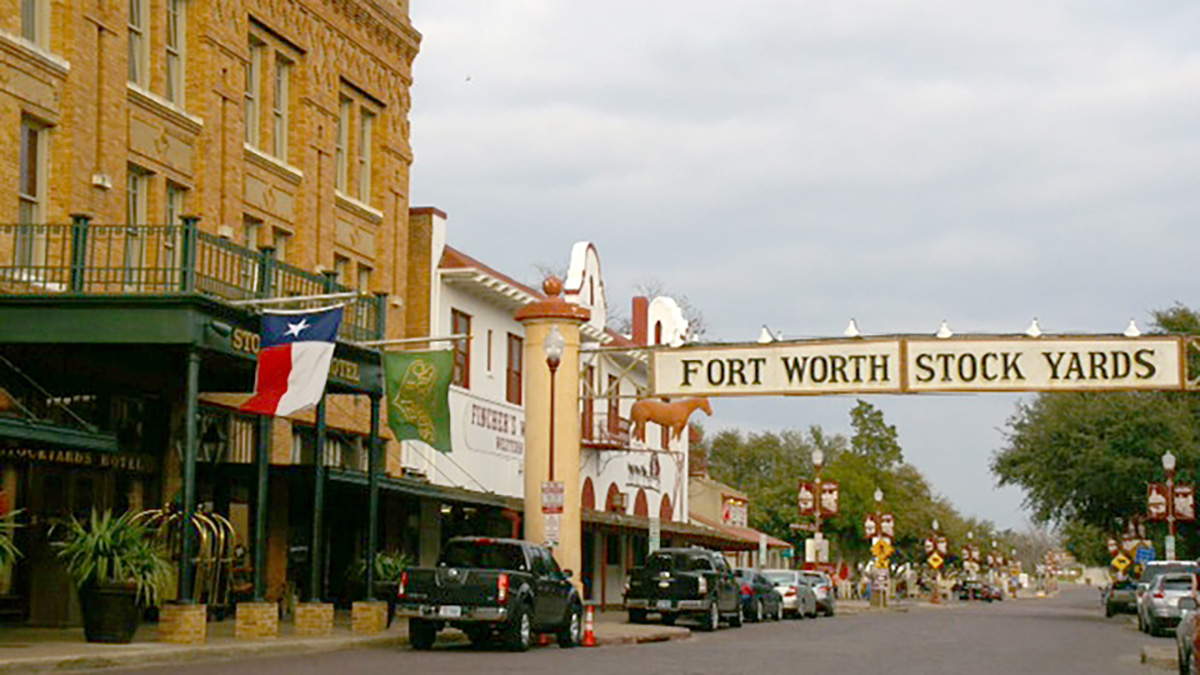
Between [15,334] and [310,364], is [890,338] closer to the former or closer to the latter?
[310,364]

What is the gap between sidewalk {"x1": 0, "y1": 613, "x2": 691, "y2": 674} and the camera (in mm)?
19953

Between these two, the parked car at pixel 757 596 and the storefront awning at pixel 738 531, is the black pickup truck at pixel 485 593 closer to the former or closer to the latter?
the parked car at pixel 757 596

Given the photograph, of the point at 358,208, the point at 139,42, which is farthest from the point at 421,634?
the point at 358,208

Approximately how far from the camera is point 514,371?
1909 inches

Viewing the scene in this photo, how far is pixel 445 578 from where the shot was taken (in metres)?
26.6

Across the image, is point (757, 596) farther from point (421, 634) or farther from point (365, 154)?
point (421, 634)

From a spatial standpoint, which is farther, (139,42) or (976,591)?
(976,591)

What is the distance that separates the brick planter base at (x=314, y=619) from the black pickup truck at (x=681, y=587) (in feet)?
42.0

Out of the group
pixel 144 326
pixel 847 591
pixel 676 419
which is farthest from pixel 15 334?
pixel 847 591

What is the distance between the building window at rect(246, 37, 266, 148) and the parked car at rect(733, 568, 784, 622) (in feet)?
57.4

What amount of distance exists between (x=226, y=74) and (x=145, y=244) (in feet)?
17.9

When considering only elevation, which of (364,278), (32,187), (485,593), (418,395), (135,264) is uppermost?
(364,278)

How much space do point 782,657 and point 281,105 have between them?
16.6 meters

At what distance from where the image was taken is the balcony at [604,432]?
5244 centimetres
